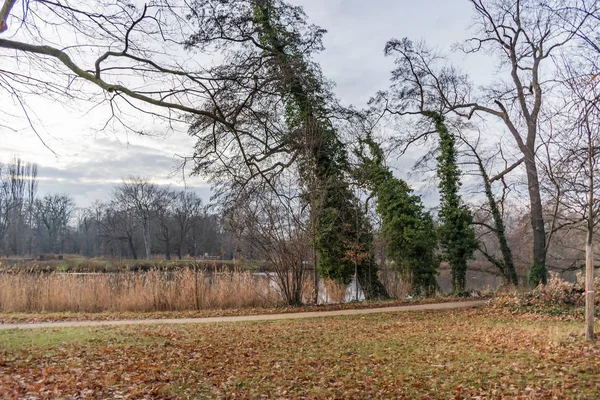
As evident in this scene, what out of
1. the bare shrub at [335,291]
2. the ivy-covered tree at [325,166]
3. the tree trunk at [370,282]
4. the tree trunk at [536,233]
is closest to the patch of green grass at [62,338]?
the ivy-covered tree at [325,166]

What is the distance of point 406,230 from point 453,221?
2656 millimetres

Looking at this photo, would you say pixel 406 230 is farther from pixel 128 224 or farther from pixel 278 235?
pixel 128 224

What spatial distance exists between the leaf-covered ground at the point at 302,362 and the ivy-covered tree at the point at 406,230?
8237mm

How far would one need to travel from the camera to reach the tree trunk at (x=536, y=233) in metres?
18.6

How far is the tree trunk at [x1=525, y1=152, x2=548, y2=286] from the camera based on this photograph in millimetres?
18578

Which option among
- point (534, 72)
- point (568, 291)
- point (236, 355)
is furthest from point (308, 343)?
point (534, 72)

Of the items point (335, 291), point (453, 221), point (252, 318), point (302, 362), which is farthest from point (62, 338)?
point (453, 221)

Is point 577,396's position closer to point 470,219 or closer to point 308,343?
point 308,343

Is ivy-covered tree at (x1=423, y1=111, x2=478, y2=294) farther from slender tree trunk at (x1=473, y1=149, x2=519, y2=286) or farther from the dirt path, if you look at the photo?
the dirt path

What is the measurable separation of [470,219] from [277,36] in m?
10.6

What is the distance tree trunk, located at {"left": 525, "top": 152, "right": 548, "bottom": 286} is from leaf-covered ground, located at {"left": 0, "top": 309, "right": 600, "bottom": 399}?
29.7 ft

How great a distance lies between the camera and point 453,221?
20.2 meters

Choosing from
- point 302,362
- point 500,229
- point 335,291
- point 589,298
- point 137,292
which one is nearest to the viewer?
point 302,362

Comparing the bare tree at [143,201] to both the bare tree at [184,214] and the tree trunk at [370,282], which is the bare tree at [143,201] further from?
the tree trunk at [370,282]
